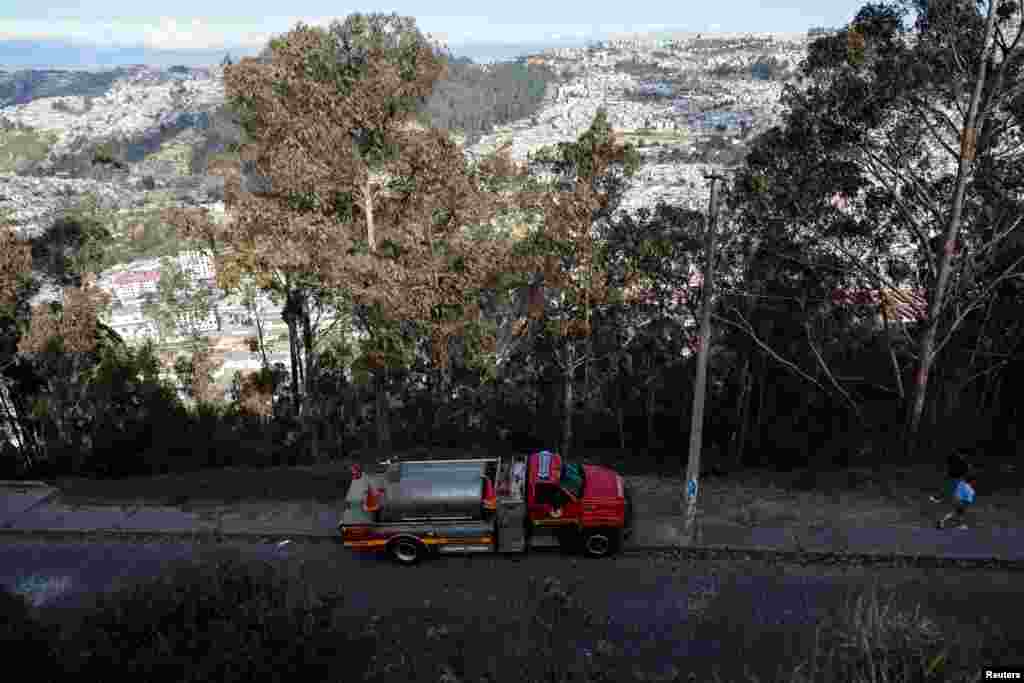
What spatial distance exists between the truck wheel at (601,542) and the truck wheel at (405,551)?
8.90 ft

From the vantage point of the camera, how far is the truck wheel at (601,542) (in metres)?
11.9

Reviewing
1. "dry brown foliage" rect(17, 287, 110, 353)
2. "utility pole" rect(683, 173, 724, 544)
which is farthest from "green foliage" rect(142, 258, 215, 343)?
"utility pole" rect(683, 173, 724, 544)

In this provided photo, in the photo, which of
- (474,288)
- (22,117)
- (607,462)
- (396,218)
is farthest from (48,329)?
(22,117)

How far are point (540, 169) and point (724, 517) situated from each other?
9.40 m

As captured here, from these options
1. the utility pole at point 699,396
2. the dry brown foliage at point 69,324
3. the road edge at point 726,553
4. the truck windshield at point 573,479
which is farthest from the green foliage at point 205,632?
the dry brown foliage at point 69,324

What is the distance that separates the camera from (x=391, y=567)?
12.2m

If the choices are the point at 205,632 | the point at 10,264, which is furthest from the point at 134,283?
the point at 205,632

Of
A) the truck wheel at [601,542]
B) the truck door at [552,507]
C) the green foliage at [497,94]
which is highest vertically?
→ the green foliage at [497,94]

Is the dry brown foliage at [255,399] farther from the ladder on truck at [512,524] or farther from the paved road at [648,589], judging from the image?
the ladder on truck at [512,524]

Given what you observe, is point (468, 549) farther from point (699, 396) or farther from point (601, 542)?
point (699, 396)

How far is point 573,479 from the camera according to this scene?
12336 millimetres

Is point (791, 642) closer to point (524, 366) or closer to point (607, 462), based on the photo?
point (607, 462)

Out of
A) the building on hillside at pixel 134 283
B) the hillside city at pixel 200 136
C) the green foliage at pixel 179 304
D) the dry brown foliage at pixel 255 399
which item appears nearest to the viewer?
the dry brown foliage at pixel 255 399

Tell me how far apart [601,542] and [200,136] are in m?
144
